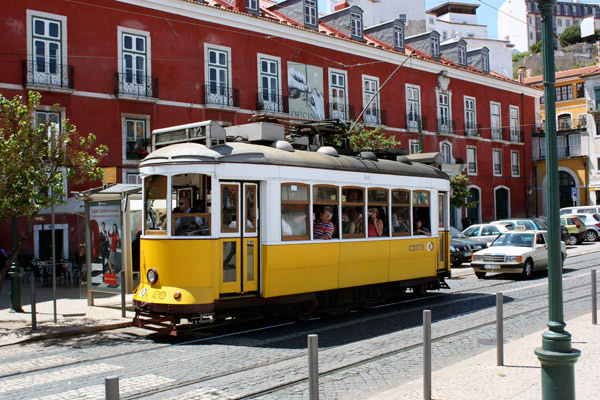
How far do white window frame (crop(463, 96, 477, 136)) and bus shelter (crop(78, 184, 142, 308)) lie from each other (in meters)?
32.7

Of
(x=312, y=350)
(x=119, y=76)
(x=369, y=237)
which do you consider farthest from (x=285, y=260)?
(x=119, y=76)

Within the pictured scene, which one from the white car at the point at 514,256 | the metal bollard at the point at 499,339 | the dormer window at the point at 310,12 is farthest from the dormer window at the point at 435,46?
the metal bollard at the point at 499,339

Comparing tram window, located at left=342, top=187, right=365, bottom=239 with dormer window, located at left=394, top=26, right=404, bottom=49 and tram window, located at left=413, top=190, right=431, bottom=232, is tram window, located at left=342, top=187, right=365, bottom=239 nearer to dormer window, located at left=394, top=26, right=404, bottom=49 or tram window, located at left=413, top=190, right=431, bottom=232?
tram window, located at left=413, top=190, right=431, bottom=232

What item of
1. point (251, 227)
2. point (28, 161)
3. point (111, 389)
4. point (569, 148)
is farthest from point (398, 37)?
point (111, 389)

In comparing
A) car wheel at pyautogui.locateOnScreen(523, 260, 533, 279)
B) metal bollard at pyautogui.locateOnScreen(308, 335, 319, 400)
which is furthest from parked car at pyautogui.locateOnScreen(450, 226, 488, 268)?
metal bollard at pyautogui.locateOnScreen(308, 335, 319, 400)

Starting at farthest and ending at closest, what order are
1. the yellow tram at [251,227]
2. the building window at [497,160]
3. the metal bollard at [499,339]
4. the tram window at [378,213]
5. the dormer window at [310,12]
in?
1. the building window at [497,160]
2. the dormer window at [310,12]
3. the tram window at [378,213]
4. the yellow tram at [251,227]
5. the metal bollard at [499,339]

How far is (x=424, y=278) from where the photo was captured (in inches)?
578

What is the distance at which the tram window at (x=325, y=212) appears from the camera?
11.8 m

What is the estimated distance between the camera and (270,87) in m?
30.2

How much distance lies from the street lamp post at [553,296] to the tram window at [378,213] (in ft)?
23.5

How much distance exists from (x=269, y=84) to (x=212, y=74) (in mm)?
3321

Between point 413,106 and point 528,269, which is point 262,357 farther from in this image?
point 413,106

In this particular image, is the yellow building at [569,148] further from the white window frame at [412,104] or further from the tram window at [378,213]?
the tram window at [378,213]

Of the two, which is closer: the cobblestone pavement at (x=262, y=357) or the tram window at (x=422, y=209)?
the cobblestone pavement at (x=262, y=357)
